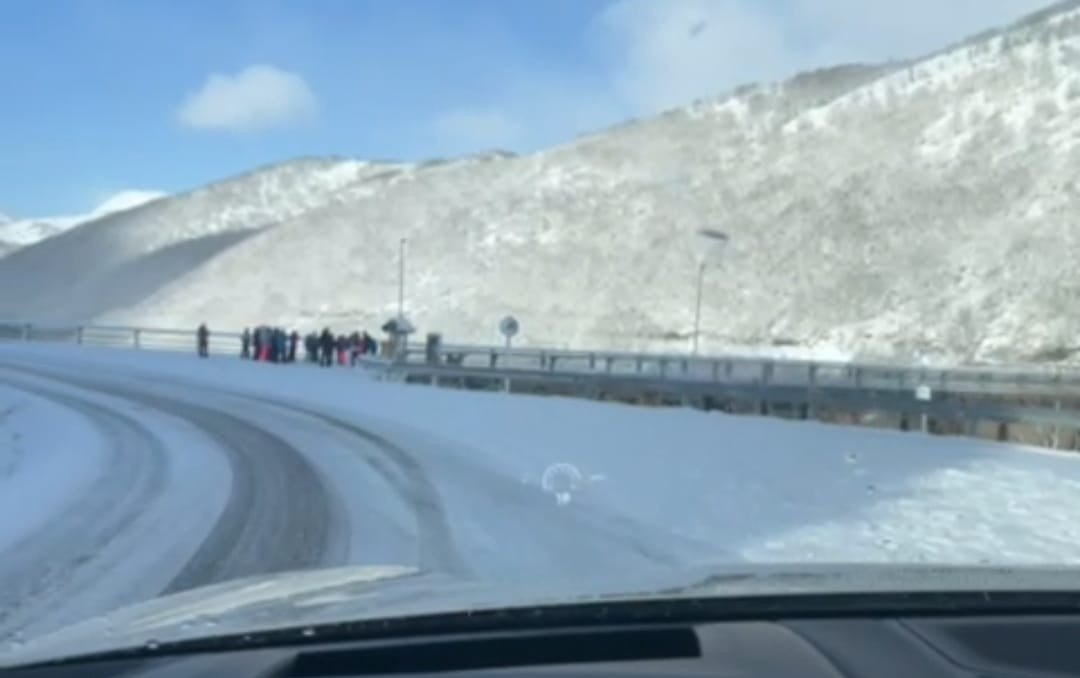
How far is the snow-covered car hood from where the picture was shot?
2.99 m

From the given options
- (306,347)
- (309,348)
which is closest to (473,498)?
(309,348)

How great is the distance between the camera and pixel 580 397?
3328cm

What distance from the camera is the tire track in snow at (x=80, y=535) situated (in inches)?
380

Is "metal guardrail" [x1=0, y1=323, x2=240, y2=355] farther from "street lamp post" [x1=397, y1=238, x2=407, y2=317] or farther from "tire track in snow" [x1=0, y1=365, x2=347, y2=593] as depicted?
"tire track in snow" [x1=0, y1=365, x2=347, y2=593]

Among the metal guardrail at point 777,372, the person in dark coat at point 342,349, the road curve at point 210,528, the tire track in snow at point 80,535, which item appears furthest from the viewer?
the person in dark coat at point 342,349

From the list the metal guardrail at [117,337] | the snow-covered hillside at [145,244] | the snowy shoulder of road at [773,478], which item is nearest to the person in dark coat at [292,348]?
the metal guardrail at [117,337]

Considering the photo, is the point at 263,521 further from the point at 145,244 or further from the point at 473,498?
the point at 145,244

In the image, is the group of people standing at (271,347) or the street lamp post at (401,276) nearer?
the group of people standing at (271,347)

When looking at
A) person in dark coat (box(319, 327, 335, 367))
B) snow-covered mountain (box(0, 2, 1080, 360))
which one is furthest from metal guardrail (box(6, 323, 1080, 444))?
snow-covered mountain (box(0, 2, 1080, 360))

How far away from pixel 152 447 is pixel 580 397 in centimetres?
1461

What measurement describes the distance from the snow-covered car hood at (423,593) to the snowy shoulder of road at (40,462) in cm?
894

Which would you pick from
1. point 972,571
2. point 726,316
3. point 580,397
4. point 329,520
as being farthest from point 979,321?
point 972,571

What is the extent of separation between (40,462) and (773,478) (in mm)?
9094

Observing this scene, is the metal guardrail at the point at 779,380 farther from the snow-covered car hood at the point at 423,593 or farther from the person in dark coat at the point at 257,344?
the snow-covered car hood at the point at 423,593
